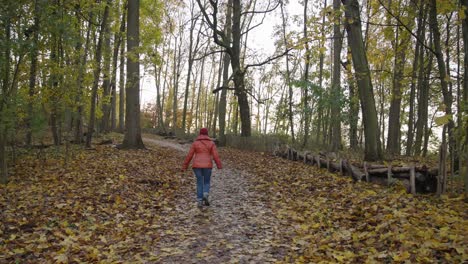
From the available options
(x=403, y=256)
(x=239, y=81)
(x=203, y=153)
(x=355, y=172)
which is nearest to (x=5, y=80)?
(x=203, y=153)

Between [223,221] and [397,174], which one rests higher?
[397,174]

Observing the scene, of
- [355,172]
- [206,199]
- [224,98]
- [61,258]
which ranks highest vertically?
[224,98]

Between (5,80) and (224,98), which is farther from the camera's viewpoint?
(224,98)

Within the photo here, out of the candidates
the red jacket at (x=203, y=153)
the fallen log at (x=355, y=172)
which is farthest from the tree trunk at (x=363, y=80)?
the red jacket at (x=203, y=153)

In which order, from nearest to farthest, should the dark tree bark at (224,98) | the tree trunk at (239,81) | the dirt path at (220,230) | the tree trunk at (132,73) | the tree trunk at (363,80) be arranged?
the dirt path at (220,230)
the tree trunk at (363,80)
the tree trunk at (132,73)
the tree trunk at (239,81)
the dark tree bark at (224,98)

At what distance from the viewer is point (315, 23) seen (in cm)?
1055

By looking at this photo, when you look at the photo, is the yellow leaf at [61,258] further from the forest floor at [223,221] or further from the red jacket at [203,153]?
the red jacket at [203,153]

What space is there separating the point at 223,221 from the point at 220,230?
0.55 metres

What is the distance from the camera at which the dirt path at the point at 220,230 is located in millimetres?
5305

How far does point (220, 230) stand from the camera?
650 cm

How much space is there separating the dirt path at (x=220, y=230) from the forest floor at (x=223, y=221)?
18mm

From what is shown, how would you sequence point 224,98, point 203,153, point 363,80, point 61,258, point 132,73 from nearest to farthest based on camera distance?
point 61,258 < point 203,153 < point 363,80 < point 132,73 < point 224,98

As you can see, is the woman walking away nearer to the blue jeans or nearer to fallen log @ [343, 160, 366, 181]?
the blue jeans

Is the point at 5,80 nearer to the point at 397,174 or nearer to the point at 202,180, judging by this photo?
the point at 202,180
